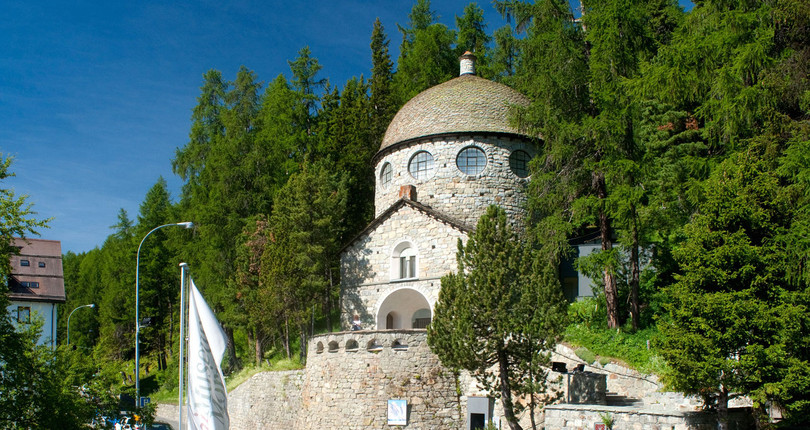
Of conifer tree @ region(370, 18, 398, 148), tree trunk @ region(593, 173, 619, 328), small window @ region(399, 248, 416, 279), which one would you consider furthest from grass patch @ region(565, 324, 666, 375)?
conifer tree @ region(370, 18, 398, 148)

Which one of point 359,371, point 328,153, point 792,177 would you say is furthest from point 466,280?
point 328,153

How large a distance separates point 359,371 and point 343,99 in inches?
831

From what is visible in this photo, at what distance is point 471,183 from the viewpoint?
2939cm

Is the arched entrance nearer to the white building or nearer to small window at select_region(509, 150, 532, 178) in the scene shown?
small window at select_region(509, 150, 532, 178)

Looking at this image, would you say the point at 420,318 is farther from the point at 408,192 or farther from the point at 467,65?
the point at 467,65

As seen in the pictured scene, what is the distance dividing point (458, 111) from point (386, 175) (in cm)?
445

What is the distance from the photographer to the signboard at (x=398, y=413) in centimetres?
2178

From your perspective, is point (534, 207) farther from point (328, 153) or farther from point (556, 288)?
point (328, 153)

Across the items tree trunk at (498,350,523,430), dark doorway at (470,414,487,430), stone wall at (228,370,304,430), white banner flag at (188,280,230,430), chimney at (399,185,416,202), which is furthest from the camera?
chimney at (399,185,416,202)

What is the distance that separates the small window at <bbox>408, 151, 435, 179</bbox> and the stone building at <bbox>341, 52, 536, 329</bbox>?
0.14 feet

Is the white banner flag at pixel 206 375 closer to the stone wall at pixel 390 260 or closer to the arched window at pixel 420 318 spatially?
the stone wall at pixel 390 260

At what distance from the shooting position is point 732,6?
2145 cm

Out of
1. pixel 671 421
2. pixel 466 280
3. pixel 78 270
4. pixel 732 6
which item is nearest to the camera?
pixel 671 421

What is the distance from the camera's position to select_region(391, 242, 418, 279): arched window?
28.1 m
